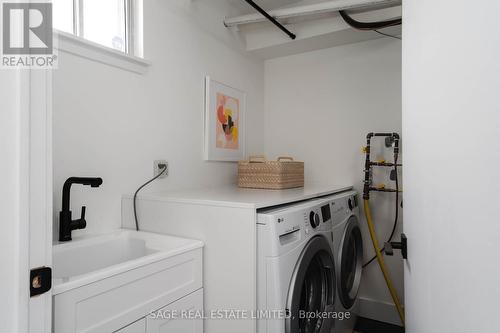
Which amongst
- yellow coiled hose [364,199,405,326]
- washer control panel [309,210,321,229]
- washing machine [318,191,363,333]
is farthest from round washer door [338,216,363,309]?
washer control panel [309,210,321,229]

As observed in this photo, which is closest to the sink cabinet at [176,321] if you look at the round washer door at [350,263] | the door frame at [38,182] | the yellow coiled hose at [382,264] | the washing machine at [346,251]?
the door frame at [38,182]

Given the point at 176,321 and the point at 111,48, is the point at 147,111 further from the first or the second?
the point at 176,321

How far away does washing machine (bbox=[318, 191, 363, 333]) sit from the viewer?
1.79 meters

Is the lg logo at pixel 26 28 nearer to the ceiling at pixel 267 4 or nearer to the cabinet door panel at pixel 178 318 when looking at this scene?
the cabinet door panel at pixel 178 318

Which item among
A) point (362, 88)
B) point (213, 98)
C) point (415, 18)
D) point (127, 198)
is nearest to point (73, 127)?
point (127, 198)

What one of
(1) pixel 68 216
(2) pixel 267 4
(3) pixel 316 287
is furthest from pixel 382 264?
(2) pixel 267 4

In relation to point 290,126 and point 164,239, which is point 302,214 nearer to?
point 164,239

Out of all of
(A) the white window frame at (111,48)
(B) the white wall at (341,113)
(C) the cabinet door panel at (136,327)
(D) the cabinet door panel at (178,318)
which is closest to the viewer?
(C) the cabinet door panel at (136,327)

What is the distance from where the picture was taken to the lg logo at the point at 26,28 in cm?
61

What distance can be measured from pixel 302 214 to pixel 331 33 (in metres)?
1.62

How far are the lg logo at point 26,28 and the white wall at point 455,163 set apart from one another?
839 millimetres

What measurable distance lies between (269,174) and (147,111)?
0.84 meters

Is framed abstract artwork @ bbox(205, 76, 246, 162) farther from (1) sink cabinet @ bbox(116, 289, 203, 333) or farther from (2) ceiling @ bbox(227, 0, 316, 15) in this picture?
(1) sink cabinet @ bbox(116, 289, 203, 333)

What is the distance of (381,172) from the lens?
8.00 feet
